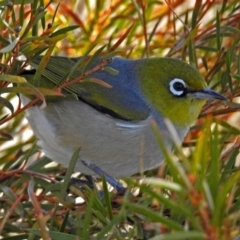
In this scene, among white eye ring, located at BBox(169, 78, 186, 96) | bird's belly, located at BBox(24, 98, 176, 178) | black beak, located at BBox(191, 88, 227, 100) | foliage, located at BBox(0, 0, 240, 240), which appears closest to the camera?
foliage, located at BBox(0, 0, 240, 240)

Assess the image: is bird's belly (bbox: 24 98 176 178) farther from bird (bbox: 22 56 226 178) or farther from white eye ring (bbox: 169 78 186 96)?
white eye ring (bbox: 169 78 186 96)

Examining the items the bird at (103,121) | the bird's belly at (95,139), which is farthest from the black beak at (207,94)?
the bird's belly at (95,139)

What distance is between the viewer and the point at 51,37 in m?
1.66

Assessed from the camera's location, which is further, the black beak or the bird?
the bird

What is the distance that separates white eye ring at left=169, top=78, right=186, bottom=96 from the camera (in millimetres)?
2526

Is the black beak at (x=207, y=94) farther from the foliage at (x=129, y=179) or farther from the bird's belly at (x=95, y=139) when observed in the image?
the bird's belly at (x=95, y=139)

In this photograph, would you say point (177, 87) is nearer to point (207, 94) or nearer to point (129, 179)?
point (207, 94)

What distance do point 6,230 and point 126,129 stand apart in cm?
66

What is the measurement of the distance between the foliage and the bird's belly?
0.10 metres

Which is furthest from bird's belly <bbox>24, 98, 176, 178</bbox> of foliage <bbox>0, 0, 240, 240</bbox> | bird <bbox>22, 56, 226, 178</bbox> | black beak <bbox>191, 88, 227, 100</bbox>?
black beak <bbox>191, 88, 227, 100</bbox>

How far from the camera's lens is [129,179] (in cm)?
102

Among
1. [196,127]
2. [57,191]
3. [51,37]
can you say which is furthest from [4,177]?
[196,127]

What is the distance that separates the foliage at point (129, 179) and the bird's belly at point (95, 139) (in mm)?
103

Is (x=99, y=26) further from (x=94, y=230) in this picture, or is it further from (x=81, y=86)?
(x=94, y=230)
